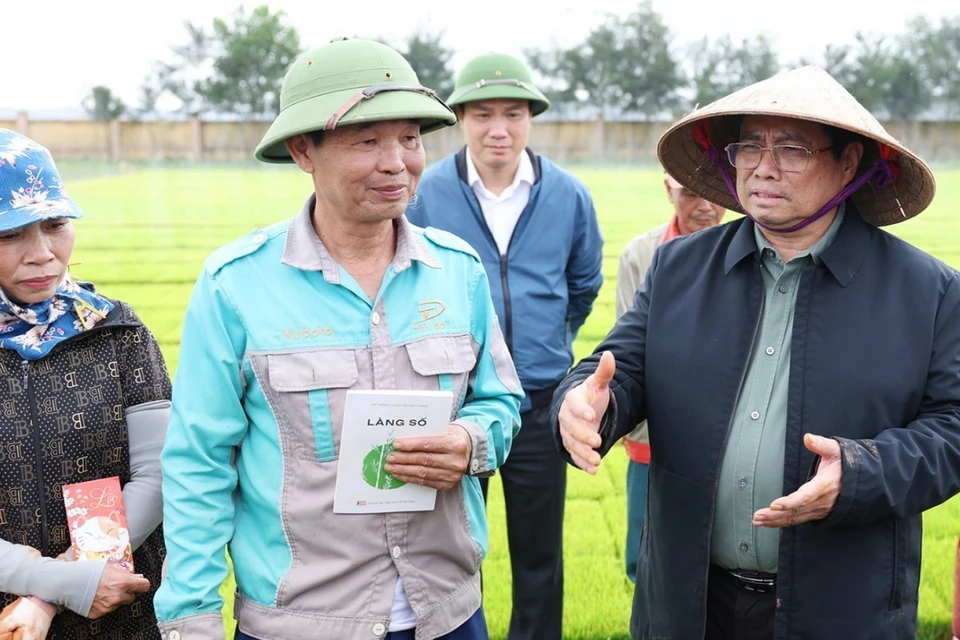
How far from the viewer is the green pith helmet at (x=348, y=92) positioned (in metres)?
2.18

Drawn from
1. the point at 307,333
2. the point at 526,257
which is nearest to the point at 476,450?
the point at 307,333

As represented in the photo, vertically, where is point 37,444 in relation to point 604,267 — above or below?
above

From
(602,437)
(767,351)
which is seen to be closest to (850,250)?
(767,351)

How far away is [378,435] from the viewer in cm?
219

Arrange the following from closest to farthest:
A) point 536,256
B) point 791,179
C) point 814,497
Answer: point 814,497, point 791,179, point 536,256

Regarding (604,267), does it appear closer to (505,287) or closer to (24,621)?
(505,287)

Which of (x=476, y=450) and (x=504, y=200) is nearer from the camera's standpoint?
(x=476, y=450)

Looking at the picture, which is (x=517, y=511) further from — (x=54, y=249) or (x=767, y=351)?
(x=54, y=249)

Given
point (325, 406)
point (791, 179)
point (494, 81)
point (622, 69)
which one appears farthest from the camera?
point (622, 69)

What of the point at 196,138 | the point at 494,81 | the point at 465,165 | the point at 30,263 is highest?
the point at 494,81

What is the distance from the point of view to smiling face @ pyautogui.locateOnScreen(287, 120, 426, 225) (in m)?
2.23

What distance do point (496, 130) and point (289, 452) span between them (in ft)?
8.57

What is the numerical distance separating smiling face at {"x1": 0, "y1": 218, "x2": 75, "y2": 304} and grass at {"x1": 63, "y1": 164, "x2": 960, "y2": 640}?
2.18m

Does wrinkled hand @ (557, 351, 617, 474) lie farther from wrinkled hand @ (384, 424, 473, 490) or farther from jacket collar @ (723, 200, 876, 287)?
jacket collar @ (723, 200, 876, 287)
